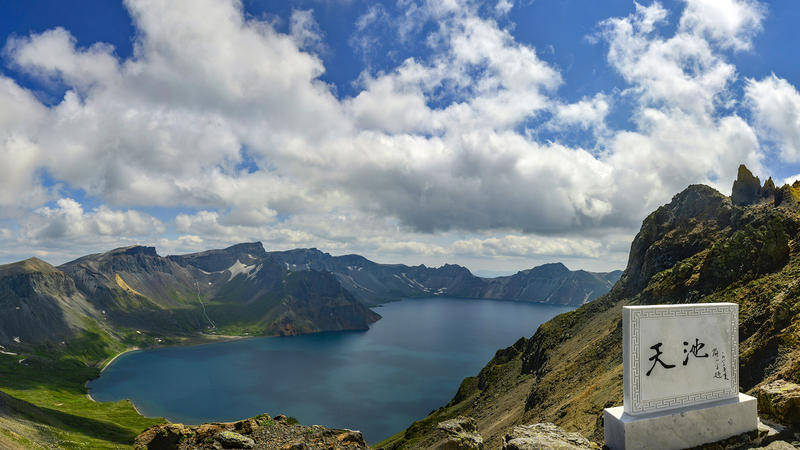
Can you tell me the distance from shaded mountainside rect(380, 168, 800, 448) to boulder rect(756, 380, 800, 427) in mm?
2007

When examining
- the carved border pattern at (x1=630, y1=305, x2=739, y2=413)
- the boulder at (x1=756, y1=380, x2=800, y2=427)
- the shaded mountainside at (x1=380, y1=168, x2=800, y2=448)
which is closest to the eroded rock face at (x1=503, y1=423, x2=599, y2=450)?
the carved border pattern at (x1=630, y1=305, x2=739, y2=413)

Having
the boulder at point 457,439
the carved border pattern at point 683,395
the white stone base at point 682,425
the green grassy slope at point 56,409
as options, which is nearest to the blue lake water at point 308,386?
the green grassy slope at point 56,409

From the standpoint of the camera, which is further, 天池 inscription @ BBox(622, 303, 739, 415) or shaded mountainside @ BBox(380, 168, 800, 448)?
shaded mountainside @ BBox(380, 168, 800, 448)

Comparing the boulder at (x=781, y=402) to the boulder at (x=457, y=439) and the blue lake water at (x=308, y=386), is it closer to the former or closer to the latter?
the boulder at (x=457, y=439)

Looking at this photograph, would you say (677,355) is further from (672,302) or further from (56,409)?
(56,409)

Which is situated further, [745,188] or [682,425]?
[745,188]

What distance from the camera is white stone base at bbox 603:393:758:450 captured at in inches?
506

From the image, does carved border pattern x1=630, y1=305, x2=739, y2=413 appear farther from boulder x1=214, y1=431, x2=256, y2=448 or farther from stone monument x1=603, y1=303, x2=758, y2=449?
boulder x1=214, y1=431, x2=256, y2=448

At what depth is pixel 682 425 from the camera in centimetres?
1328

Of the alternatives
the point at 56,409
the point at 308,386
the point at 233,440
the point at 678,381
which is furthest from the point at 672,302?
the point at 56,409

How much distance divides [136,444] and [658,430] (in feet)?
112

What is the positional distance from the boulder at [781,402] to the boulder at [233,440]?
28.2 meters

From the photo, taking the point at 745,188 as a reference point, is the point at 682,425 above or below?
below

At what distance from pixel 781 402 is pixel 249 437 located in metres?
30.1
